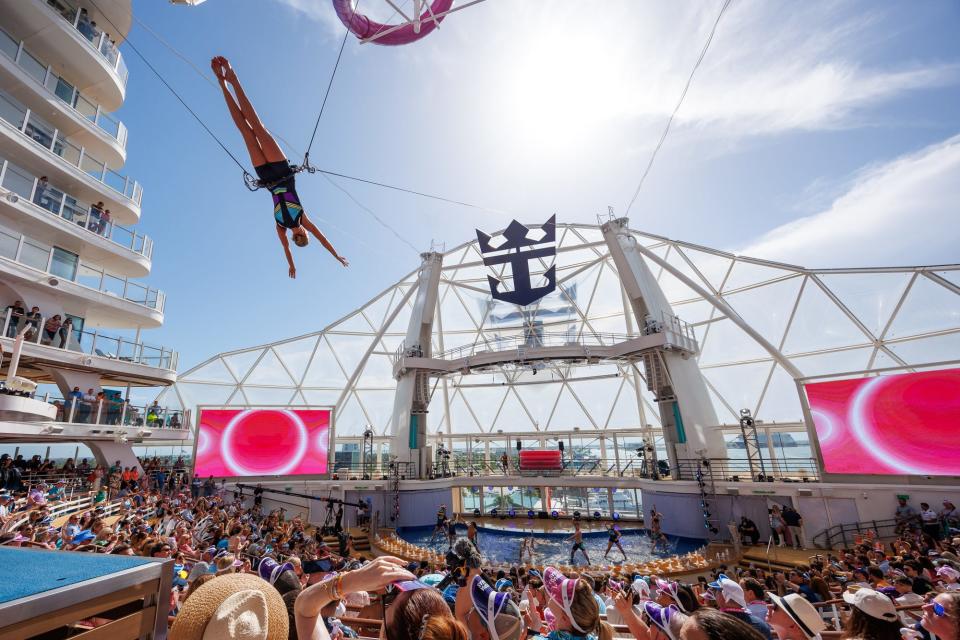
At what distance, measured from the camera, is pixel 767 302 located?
88.7 feet

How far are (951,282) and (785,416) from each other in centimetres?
1056

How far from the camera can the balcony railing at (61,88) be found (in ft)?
55.6

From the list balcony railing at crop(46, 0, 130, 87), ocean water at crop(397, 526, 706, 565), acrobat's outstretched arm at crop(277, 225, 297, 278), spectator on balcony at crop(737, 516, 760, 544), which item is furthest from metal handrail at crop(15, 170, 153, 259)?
spectator on balcony at crop(737, 516, 760, 544)

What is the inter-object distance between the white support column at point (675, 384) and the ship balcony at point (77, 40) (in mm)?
26316

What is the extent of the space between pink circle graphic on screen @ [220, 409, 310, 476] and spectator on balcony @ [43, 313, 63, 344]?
1084 cm

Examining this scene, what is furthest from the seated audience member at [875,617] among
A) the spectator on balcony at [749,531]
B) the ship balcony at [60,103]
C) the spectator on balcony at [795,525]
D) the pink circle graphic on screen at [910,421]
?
the ship balcony at [60,103]

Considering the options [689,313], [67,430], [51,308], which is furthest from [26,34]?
[689,313]

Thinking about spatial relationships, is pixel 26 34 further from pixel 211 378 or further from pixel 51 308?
pixel 211 378

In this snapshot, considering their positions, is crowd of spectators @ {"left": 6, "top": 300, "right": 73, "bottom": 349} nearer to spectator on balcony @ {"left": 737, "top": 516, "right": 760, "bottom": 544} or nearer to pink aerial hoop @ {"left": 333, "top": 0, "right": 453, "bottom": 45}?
pink aerial hoop @ {"left": 333, "top": 0, "right": 453, "bottom": 45}

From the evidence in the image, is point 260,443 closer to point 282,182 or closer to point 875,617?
point 282,182

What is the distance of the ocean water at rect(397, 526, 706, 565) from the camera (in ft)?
59.8

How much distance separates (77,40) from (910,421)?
3837cm

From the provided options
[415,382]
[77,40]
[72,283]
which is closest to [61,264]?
[72,283]

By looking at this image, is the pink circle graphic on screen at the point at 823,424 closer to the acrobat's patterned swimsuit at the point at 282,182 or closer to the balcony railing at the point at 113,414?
the acrobat's patterned swimsuit at the point at 282,182
